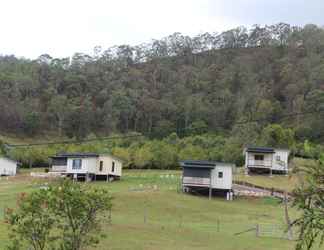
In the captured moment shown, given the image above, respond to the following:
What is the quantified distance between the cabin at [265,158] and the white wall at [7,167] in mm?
28464

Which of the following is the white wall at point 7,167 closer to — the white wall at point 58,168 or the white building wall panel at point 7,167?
the white building wall panel at point 7,167

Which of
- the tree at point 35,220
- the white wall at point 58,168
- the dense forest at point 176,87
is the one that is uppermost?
the dense forest at point 176,87

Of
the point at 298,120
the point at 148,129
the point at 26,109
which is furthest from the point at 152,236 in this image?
the point at 26,109

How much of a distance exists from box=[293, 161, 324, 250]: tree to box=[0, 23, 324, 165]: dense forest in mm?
88168

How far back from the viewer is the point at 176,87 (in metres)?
135

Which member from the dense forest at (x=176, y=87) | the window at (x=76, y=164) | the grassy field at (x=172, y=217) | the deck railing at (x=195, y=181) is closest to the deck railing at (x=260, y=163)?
the grassy field at (x=172, y=217)

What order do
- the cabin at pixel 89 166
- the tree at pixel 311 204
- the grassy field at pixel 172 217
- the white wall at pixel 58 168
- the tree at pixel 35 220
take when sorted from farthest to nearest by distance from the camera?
1. the white wall at pixel 58 168
2. the cabin at pixel 89 166
3. the grassy field at pixel 172 217
4. the tree at pixel 35 220
5. the tree at pixel 311 204

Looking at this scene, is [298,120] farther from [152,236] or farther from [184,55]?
[152,236]

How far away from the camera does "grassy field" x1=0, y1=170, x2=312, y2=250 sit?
29.1 meters

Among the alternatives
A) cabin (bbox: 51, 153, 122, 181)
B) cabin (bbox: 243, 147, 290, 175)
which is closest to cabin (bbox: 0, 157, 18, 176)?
cabin (bbox: 51, 153, 122, 181)

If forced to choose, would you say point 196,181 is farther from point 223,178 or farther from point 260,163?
point 260,163

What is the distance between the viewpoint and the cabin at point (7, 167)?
236 feet

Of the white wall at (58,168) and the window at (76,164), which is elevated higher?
the window at (76,164)

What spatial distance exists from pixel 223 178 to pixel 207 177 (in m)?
1.52
